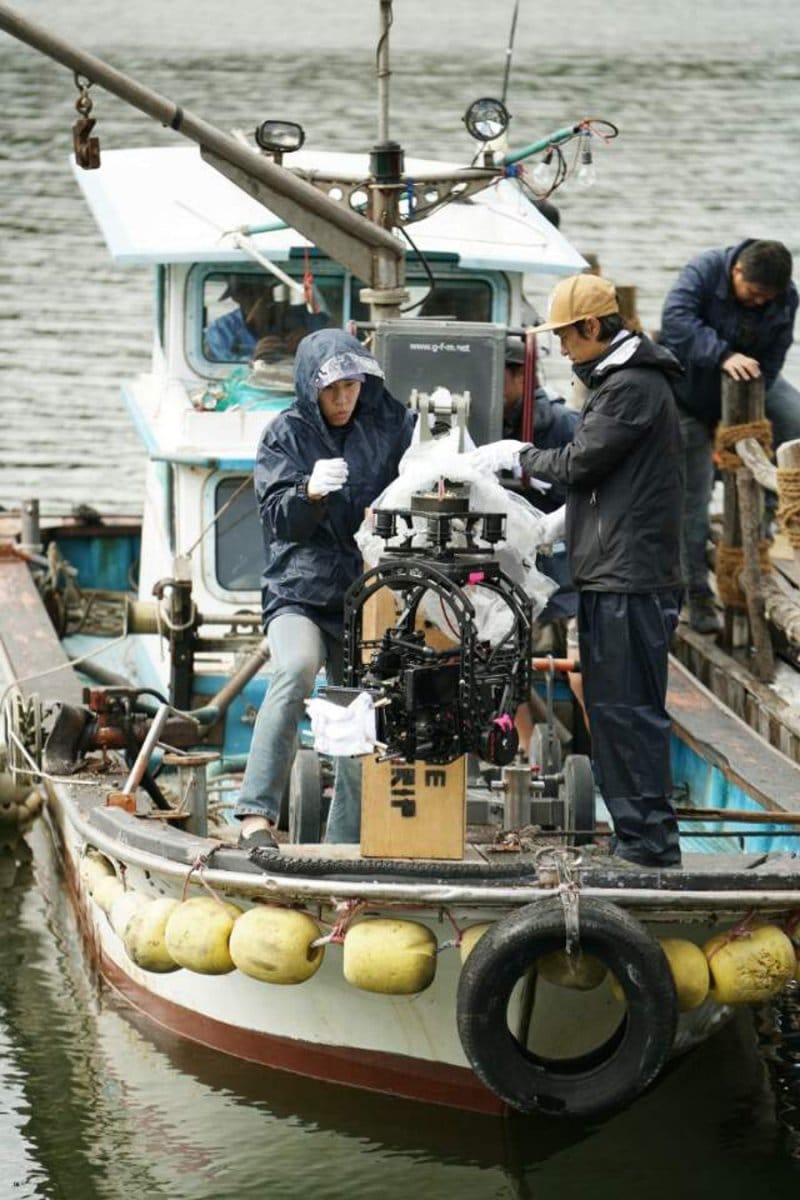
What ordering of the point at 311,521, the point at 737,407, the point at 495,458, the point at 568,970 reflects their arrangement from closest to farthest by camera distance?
1. the point at 568,970
2. the point at 495,458
3. the point at 311,521
4. the point at 737,407

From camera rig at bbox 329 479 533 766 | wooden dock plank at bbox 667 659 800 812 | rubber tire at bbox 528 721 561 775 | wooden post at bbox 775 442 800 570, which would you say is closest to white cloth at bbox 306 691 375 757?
camera rig at bbox 329 479 533 766

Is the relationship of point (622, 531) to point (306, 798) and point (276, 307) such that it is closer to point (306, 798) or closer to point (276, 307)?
point (306, 798)

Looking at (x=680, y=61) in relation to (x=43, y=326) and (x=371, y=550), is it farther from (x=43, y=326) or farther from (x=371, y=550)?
(x=371, y=550)

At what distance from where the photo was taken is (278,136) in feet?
27.6

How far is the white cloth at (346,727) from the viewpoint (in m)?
6.32

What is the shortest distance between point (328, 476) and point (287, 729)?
2.80 feet

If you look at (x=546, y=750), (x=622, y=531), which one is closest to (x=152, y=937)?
(x=546, y=750)

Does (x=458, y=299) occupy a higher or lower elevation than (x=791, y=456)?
higher

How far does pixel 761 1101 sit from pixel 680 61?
29.8 m

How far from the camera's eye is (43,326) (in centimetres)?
2119

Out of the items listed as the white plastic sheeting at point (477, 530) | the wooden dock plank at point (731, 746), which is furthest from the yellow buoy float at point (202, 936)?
the wooden dock plank at point (731, 746)

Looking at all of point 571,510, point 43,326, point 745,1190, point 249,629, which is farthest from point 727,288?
point 43,326

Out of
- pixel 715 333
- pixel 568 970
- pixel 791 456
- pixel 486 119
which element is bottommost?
pixel 568 970

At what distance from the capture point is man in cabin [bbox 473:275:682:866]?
646 cm
